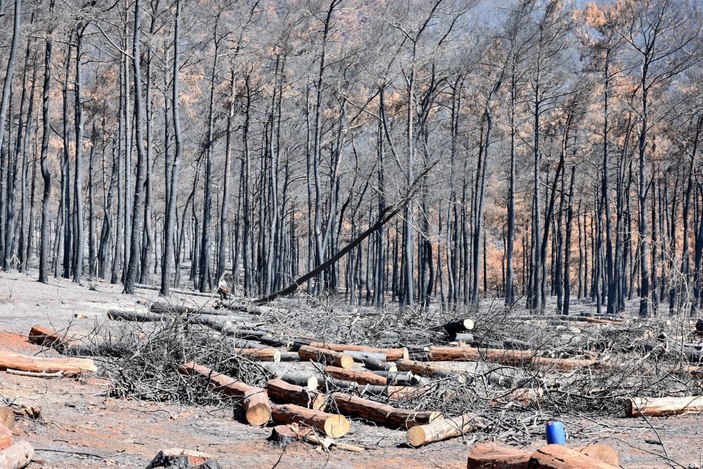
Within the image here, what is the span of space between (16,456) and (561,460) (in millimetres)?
3076

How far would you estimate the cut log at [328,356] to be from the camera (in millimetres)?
9453

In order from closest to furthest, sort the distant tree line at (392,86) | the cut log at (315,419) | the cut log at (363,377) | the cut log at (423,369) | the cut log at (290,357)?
the cut log at (315,419) < the cut log at (363,377) < the cut log at (423,369) < the cut log at (290,357) < the distant tree line at (392,86)

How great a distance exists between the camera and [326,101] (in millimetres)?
33344

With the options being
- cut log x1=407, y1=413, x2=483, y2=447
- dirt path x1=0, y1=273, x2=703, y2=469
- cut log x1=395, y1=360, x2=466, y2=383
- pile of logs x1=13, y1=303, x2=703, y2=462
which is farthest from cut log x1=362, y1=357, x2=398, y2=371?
cut log x1=407, y1=413, x2=483, y2=447

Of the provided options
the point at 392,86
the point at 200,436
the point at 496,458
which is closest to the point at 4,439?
the point at 200,436

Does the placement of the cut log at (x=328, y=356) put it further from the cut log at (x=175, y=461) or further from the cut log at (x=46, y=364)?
the cut log at (x=175, y=461)

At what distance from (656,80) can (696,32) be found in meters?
2.22

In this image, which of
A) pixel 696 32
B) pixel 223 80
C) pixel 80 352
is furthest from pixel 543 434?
pixel 223 80

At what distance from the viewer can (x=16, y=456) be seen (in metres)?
4.38

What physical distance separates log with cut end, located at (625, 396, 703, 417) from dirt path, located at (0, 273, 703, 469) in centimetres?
10

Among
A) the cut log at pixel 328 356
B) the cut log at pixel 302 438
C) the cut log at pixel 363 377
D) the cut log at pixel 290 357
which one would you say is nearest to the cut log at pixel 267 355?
the cut log at pixel 290 357

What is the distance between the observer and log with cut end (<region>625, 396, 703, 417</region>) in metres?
7.46

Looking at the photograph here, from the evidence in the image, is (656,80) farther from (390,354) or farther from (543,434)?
(543,434)

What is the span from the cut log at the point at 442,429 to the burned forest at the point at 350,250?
0.03m
